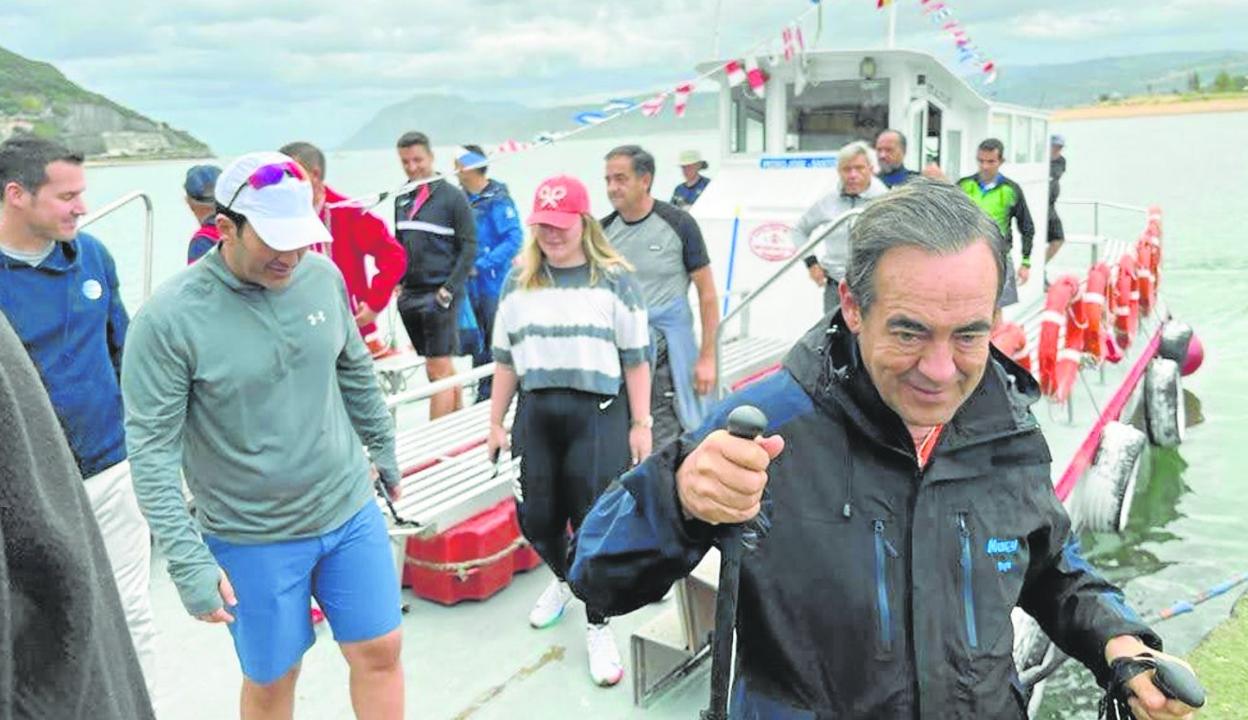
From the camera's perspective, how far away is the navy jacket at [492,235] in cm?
697

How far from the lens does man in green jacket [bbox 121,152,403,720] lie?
256 centimetres

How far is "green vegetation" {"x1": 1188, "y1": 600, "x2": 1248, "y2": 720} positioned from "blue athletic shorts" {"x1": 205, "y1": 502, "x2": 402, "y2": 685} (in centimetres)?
288

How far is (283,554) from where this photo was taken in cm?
275

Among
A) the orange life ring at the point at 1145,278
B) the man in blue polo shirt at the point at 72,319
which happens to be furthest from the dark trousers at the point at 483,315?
the orange life ring at the point at 1145,278

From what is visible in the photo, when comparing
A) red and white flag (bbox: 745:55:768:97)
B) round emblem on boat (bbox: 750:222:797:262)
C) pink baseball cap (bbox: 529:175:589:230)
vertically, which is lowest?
round emblem on boat (bbox: 750:222:797:262)

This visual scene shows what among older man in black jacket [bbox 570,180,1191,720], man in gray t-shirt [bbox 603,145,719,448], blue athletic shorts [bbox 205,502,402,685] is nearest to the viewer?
older man in black jacket [bbox 570,180,1191,720]

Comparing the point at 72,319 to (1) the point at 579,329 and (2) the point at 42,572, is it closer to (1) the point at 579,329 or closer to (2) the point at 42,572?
(1) the point at 579,329

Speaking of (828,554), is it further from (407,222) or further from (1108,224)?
(1108,224)

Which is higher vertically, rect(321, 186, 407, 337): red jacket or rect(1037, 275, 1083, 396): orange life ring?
rect(321, 186, 407, 337): red jacket

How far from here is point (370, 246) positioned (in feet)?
17.2

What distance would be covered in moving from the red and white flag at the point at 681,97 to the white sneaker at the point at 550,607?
4.68 meters

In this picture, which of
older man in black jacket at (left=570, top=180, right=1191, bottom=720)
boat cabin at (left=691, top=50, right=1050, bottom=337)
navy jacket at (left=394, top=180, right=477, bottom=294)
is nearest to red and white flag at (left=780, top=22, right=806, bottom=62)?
boat cabin at (left=691, top=50, right=1050, bottom=337)

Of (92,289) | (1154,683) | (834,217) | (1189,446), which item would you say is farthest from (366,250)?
(1189,446)

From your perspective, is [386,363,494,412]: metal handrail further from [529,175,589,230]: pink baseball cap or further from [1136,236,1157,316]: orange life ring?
[1136,236,1157,316]: orange life ring
